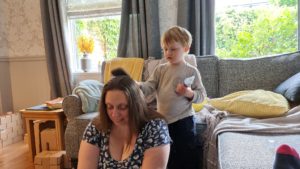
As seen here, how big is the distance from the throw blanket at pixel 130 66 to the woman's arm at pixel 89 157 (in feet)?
5.05

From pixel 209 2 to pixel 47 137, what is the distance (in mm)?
1939

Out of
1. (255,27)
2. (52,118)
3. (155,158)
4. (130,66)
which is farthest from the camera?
(255,27)

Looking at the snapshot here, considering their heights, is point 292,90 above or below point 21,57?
below

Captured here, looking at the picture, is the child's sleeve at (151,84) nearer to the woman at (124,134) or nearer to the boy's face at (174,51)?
the boy's face at (174,51)

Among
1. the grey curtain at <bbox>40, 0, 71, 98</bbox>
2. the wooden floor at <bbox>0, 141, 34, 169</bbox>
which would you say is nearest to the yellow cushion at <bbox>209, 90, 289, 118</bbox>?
the wooden floor at <bbox>0, 141, 34, 169</bbox>

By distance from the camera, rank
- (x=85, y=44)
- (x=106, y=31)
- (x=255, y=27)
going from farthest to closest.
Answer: (x=106, y=31)
(x=85, y=44)
(x=255, y=27)

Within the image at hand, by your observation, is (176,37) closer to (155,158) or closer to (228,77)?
(155,158)

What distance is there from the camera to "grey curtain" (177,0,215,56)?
9.00 ft

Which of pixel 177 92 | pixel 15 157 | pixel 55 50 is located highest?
pixel 55 50

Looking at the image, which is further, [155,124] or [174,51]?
[174,51]

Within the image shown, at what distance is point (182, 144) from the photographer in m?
1.64

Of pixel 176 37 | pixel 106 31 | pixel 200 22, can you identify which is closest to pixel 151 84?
pixel 176 37

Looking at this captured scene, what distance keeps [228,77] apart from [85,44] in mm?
1561

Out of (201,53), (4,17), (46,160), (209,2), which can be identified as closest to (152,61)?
(201,53)
